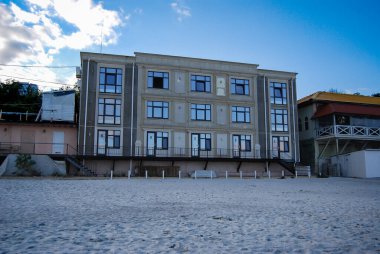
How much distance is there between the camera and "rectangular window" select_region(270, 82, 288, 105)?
1394 inches

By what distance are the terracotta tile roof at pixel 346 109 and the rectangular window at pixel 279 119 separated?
3.26 meters

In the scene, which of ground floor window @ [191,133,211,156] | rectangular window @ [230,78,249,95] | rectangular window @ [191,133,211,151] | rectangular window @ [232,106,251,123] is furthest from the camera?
rectangular window @ [230,78,249,95]

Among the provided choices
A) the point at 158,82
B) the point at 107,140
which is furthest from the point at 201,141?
the point at 107,140

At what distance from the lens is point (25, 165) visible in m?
24.2

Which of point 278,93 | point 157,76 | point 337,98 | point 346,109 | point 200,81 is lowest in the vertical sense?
point 346,109

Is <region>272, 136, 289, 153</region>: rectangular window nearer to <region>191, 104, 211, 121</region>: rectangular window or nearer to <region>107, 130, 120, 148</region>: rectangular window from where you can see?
<region>191, 104, 211, 121</region>: rectangular window

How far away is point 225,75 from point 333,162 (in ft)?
A: 45.7

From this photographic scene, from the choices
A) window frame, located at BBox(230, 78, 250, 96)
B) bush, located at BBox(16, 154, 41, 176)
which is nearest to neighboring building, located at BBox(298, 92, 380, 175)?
window frame, located at BBox(230, 78, 250, 96)

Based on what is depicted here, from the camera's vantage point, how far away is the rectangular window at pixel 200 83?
109 ft

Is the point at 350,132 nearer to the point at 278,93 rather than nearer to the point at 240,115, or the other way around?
the point at 278,93

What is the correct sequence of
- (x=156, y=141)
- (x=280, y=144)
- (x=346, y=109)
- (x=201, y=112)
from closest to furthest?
(x=156, y=141) → (x=201, y=112) → (x=346, y=109) → (x=280, y=144)

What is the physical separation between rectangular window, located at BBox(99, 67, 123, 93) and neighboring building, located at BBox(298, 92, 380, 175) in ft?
66.8

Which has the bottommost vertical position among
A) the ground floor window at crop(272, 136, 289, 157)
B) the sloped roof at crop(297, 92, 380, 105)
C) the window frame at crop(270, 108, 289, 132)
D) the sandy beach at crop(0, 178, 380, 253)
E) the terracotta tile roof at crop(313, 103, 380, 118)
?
the sandy beach at crop(0, 178, 380, 253)

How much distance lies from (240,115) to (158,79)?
29.4 ft
